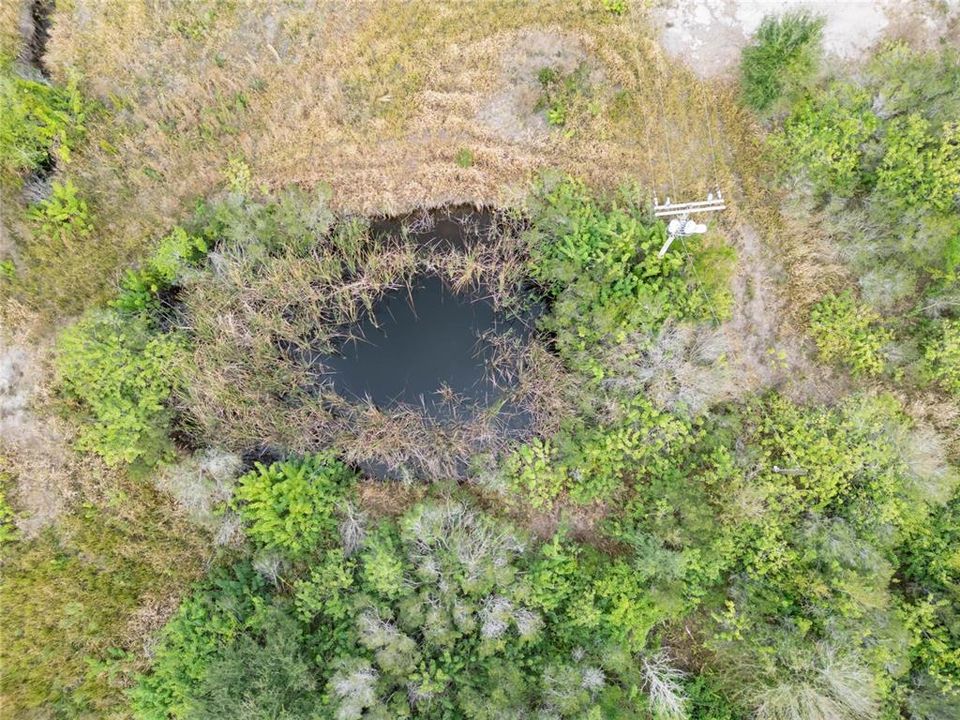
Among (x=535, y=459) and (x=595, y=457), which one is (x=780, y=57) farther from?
(x=535, y=459)

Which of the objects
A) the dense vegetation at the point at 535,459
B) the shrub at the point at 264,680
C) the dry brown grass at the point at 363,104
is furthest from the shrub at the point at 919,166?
the shrub at the point at 264,680

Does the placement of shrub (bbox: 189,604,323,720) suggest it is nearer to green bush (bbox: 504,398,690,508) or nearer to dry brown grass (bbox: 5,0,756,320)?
green bush (bbox: 504,398,690,508)

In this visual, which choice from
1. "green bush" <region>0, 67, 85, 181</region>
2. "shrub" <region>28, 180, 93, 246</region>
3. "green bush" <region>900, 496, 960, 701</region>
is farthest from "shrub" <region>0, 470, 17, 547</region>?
"green bush" <region>900, 496, 960, 701</region>

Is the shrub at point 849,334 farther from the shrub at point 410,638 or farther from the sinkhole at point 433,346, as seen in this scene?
the shrub at point 410,638

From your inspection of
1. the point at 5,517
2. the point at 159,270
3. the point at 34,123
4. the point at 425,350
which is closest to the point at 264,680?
the point at 5,517

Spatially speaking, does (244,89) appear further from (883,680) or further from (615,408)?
(883,680)

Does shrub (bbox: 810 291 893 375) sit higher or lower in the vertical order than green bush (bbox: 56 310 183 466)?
higher
